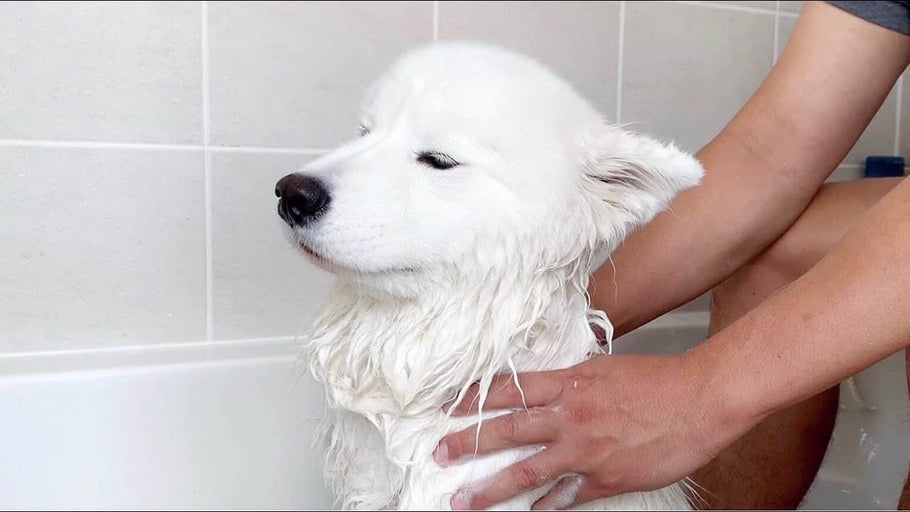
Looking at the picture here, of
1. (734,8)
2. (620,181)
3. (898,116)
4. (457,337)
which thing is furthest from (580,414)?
(898,116)

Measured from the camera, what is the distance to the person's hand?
830 millimetres

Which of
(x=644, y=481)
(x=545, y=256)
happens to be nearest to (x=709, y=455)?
(x=644, y=481)

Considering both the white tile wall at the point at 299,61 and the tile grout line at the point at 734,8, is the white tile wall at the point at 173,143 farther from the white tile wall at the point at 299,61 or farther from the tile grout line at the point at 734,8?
the tile grout line at the point at 734,8

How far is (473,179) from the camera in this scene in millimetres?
865

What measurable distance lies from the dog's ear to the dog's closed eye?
15 centimetres

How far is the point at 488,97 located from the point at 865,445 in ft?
2.61

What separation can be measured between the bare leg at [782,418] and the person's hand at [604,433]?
34 centimetres

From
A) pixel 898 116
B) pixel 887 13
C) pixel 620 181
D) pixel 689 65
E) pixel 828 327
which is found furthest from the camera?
pixel 898 116

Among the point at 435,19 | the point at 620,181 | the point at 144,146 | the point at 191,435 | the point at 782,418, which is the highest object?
the point at 435,19

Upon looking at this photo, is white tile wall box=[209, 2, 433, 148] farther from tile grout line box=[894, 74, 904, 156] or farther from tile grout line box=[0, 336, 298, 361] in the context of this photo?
tile grout line box=[894, 74, 904, 156]

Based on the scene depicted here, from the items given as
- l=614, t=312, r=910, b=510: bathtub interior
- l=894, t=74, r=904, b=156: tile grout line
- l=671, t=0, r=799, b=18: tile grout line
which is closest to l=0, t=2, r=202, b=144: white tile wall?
l=671, t=0, r=799, b=18: tile grout line

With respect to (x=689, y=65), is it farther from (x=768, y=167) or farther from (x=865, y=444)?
(x=865, y=444)

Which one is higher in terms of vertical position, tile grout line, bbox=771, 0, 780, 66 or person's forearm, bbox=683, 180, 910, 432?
tile grout line, bbox=771, 0, 780, 66

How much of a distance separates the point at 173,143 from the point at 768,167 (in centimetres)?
91
